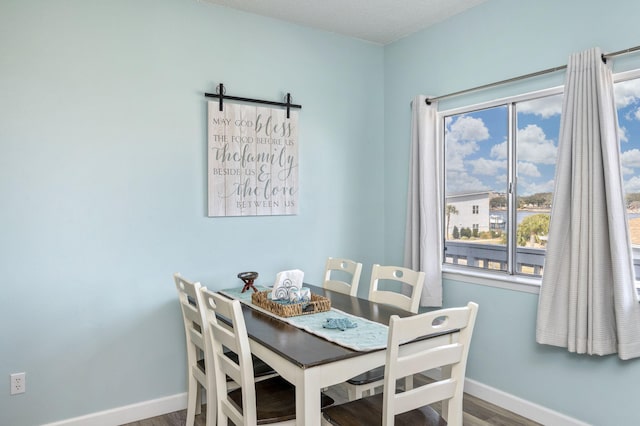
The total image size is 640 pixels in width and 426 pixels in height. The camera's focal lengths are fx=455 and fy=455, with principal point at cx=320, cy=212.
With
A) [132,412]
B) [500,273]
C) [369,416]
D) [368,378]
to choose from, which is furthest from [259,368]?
[500,273]

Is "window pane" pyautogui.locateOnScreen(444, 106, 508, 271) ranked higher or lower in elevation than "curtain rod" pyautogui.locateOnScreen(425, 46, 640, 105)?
lower

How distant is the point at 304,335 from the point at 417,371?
0.51 metres

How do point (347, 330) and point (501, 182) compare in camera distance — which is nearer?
point (347, 330)

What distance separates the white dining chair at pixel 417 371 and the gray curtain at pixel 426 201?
1.22 meters

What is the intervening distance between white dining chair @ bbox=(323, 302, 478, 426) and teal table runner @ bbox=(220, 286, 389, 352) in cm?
12

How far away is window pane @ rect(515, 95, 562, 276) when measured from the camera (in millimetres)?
2734

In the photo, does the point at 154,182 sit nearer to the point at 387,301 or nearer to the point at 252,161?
the point at 252,161

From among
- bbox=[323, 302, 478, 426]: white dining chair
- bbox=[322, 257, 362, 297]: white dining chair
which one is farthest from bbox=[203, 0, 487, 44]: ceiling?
bbox=[323, 302, 478, 426]: white dining chair

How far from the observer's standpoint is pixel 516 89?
280cm

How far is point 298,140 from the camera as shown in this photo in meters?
3.29

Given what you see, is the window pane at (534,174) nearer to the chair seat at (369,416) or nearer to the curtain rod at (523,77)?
the curtain rod at (523,77)

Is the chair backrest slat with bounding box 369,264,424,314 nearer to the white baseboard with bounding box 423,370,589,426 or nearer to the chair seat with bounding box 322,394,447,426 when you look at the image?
the chair seat with bounding box 322,394,447,426

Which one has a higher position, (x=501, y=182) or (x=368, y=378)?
(x=501, y=182)

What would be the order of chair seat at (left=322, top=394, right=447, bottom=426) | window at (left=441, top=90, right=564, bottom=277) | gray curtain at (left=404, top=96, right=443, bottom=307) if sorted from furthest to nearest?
gray curtain at (left=404, top=96, right=443, bottom=307), window at (left=441, top=90, right=564, bottom=277), chair seat at (left=322, top=394, right=447, bottom=426)
